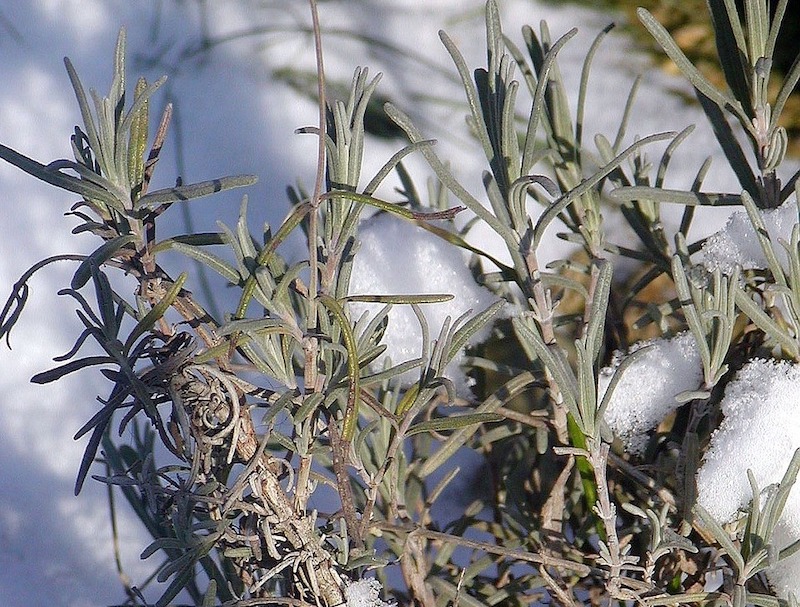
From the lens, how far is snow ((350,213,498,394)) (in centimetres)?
68

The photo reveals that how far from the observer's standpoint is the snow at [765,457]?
52 cm

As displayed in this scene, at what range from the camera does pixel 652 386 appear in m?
0.59

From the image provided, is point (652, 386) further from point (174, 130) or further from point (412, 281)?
point (174, 130)

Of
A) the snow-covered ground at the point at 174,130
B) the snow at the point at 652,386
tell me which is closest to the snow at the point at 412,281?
the snow at the point at 652,386

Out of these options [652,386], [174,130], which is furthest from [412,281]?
[174,130]

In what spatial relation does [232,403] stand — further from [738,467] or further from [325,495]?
[325,495]

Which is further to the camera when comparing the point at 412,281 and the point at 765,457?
the point at 412,281

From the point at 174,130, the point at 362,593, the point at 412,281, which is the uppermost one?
the point at 174,130

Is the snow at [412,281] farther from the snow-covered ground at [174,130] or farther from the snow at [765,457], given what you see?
the snow-covered ground at [174,130]

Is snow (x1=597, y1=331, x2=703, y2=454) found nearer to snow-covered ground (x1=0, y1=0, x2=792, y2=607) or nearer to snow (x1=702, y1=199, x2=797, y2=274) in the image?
snow (x1=702, y1=199, x2=797, y2=274)

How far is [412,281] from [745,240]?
27 centimetres

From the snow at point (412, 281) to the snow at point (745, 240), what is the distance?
0.19 meters

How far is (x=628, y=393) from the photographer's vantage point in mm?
596

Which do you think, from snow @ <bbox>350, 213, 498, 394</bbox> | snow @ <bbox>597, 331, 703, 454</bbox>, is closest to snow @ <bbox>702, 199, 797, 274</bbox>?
snow @ <bbox>597, 331, 703, 454</bbox>
